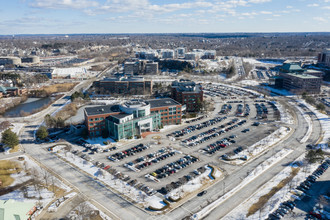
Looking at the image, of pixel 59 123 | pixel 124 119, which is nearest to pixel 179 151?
pixel 124 119

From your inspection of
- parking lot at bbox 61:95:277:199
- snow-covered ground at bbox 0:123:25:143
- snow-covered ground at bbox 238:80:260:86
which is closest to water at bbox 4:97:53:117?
snow-covered ground at bbox 0:123:25:143

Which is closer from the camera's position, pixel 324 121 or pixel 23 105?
pixel 324 121

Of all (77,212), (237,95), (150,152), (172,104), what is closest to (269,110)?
(237,95)

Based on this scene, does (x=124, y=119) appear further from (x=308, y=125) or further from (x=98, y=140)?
(x=308, y=125)

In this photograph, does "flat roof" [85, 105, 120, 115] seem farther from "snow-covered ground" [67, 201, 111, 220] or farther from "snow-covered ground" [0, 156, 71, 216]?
"snow-covered ground" [67, 201, 111, 220]

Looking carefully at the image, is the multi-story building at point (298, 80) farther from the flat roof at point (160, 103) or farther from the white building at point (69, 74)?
the white building at point (69, 74)

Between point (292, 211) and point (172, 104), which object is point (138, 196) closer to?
point (292, 211)
